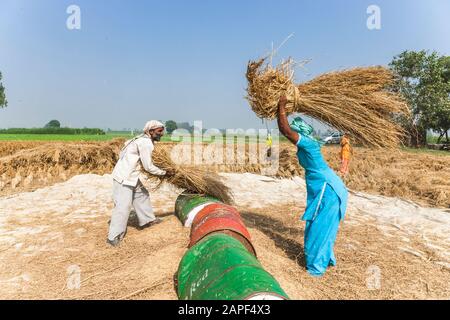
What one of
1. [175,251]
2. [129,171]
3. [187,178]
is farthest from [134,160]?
[175,251]

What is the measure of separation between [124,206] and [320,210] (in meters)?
2.51

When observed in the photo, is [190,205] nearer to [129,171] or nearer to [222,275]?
[129,171]

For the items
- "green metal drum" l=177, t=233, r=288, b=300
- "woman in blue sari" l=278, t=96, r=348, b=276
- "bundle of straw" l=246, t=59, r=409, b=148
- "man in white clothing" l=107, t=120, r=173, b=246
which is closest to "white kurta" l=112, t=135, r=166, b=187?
"man in white clothing" l=107, t=120, r=173, b=246

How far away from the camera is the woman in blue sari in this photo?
3582 mm

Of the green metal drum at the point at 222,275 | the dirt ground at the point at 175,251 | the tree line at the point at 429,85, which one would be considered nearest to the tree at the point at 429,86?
the tree line at the point at 429,85

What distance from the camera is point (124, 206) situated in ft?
15.0

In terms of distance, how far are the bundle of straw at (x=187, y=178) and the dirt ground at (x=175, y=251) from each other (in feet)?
1.96

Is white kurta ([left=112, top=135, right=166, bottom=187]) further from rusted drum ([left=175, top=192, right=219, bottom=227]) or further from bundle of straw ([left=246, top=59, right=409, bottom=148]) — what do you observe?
bundle of straw ([left=246, top=59, right=409, bottom=148])

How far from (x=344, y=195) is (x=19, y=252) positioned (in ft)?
12.9

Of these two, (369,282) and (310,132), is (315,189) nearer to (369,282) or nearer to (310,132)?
(310,132)

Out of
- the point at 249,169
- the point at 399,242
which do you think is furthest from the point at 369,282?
the point at 249,169

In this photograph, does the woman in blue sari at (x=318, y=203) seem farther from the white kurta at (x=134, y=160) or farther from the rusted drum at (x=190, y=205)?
the white kurta at (x=134, y=160)

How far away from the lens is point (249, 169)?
1138 centimetres

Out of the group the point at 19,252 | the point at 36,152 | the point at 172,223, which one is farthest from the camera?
the point at 36,152
